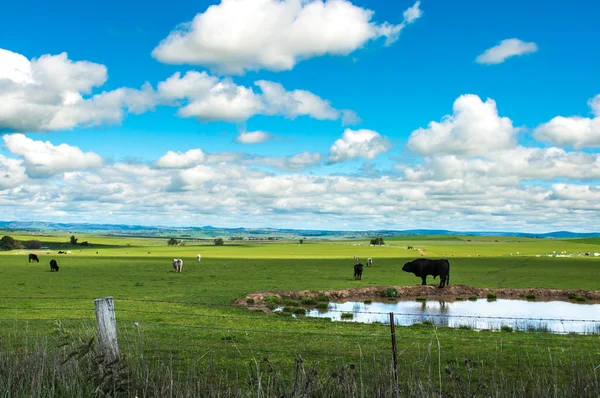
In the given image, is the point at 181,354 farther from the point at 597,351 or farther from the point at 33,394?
the point at 597,351

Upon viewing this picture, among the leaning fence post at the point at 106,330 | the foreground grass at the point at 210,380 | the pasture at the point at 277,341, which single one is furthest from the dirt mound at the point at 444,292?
the leaning fence post at the point at 106,330

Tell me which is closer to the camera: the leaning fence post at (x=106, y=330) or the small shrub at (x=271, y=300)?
the leaning fence post at (x=106, y=330)

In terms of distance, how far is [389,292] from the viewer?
3653 centimetres

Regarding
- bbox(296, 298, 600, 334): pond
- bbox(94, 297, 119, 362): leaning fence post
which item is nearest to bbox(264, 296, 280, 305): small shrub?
bbox(296, 298, 600, 334): pond

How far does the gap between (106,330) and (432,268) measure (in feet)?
125

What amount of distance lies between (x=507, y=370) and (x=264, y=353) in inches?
266

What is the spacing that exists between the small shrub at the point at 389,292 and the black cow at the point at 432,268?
6177 mm

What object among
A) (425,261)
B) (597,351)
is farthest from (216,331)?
(425,261)

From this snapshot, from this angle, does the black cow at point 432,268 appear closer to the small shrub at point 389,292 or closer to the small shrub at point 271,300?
the small shrub at point 389,292

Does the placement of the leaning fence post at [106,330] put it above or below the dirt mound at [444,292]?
above

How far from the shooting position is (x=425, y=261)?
148ft

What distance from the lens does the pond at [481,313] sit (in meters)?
23.8

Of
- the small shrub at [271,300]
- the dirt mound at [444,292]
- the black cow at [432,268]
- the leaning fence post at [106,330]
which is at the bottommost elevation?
the dirt mound at [444,292]

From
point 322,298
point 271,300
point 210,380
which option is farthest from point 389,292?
point 210,380
